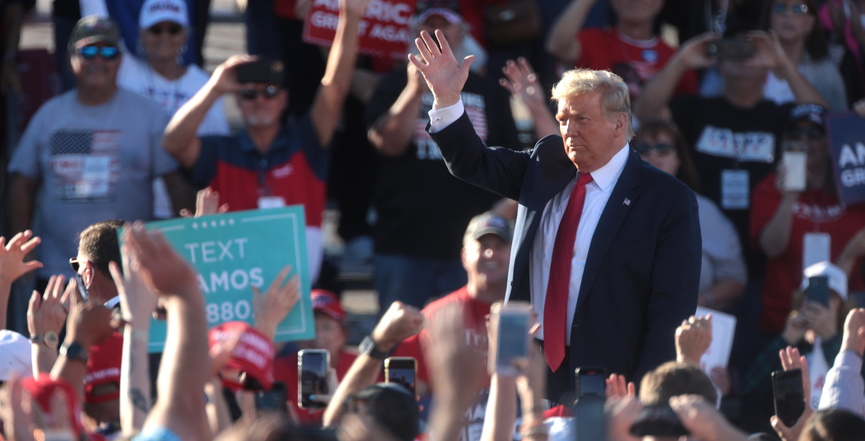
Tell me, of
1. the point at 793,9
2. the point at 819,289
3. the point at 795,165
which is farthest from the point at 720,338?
the point at 793,9

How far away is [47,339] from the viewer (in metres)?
3.33

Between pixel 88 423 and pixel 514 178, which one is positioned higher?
pixel 514 178

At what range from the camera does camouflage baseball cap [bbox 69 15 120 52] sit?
19.9 feet

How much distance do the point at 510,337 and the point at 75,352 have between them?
119 cm

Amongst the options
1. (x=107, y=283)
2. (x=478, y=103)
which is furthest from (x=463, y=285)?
(x=107, y=283)

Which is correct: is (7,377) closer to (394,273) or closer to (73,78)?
(394,273)

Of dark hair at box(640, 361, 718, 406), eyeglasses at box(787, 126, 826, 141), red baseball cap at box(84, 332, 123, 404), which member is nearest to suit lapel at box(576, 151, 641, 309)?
dark hair at box(640, 361, 718, 406)

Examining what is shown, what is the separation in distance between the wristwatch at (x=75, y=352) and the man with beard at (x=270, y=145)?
3.04 m

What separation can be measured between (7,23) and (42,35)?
106cm

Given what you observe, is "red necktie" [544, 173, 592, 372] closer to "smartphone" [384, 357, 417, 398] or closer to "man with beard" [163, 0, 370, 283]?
"smartphone" [384, 357, 417, 398]

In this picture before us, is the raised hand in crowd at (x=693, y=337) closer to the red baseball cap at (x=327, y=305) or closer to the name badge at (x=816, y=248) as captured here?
the red baseball cap at (x=327, y=305)

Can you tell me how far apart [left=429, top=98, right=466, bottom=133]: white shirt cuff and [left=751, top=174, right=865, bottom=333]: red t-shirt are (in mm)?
3208

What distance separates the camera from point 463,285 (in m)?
6.13

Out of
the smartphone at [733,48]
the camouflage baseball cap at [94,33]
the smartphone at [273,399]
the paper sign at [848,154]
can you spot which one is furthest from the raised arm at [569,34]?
the smartphone at [273,399]
